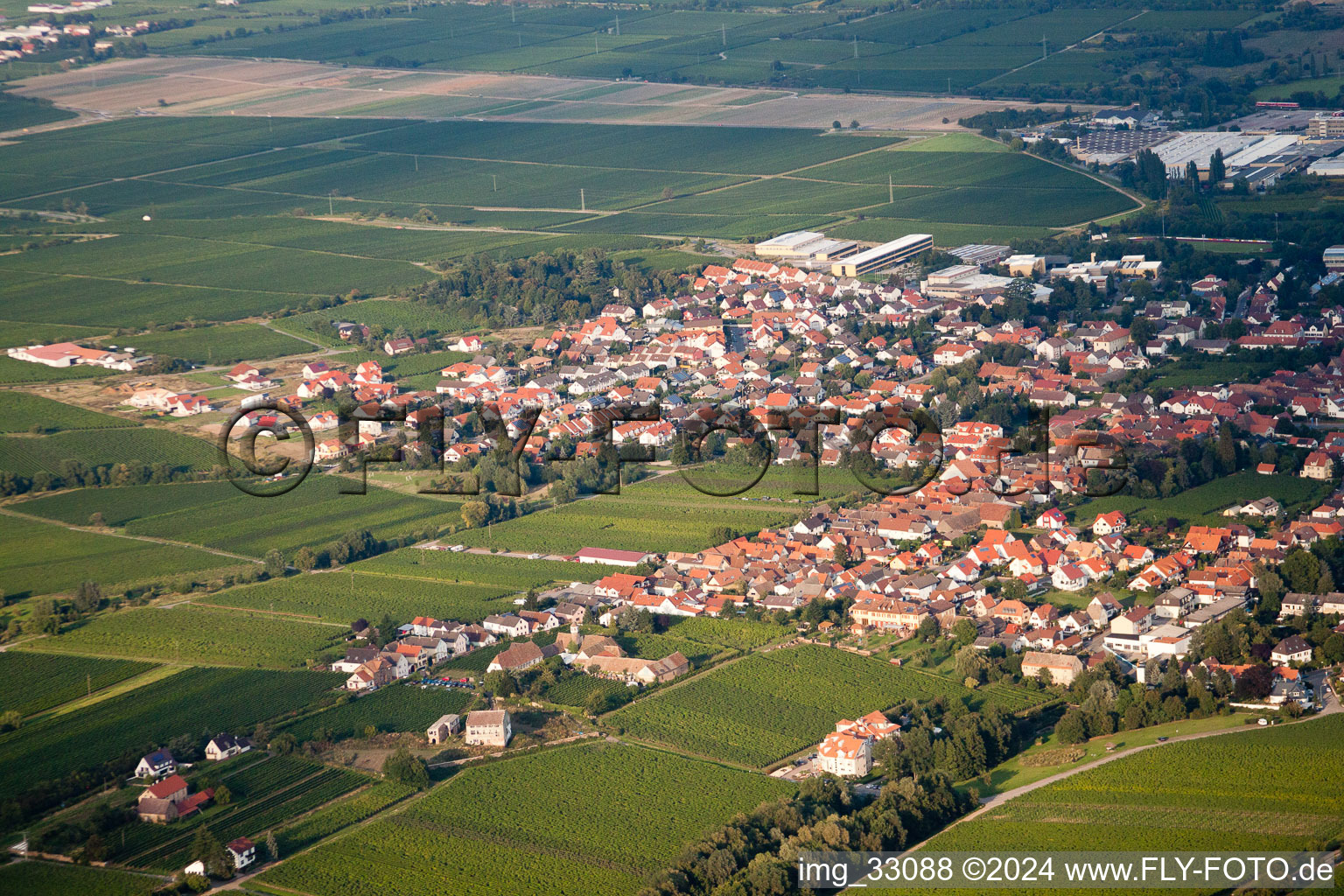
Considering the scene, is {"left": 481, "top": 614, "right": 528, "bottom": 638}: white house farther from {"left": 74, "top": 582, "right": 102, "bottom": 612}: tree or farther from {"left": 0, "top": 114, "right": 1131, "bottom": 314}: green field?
{"left": 0, "top": 114, "right": 1131, "bottom": 314}: green field

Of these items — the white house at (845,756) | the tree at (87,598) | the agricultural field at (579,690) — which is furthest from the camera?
the tree at (87,598)

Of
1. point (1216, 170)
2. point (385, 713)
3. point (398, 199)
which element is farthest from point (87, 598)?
point (1216, 170)

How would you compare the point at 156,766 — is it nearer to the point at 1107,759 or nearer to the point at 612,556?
the point at 612,556

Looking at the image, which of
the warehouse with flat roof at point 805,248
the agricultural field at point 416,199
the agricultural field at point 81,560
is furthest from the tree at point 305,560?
the warehouse with flat roof at point 805,248

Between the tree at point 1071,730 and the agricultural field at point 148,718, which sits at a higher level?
the agricultural field at point 148,718

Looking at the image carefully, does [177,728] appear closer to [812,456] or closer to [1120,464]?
[812,456]

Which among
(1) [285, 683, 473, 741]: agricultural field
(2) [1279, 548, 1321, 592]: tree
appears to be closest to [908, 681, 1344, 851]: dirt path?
(2) [1279, 548, 1321, 592]: tree

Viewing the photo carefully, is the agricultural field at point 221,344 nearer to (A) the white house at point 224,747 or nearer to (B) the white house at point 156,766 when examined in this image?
(A) the white house at point 224,747
